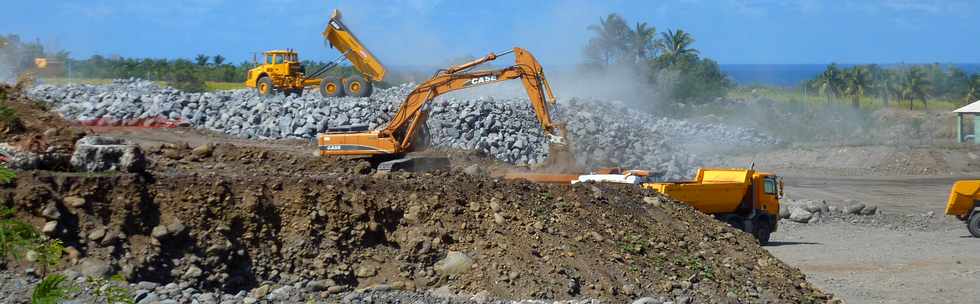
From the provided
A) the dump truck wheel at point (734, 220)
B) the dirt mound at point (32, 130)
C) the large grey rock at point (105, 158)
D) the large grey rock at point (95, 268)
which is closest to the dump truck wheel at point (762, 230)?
the dump truck wheel at point (734, 220)

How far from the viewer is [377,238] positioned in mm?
12305

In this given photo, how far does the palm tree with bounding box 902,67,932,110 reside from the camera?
69.5 m

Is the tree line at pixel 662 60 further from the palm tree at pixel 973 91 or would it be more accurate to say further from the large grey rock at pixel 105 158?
the large grey rock at pixel 105 158

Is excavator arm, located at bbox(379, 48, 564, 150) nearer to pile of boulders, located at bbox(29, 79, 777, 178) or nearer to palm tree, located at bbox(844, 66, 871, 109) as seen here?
pile of boulders, located at bbox(29, 79, 777, 178)

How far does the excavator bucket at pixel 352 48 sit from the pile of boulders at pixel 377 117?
764mm

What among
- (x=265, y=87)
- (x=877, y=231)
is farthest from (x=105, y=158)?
(x=265, y=87)

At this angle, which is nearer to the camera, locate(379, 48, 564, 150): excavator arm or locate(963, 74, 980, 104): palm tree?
locate(379, 48, 564, 150): excavator arm

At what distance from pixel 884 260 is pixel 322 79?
18.5 m

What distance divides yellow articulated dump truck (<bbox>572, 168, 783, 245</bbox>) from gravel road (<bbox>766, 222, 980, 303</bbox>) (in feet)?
2.23

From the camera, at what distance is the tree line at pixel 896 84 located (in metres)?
69.5

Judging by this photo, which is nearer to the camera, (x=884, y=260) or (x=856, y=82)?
(x=884, y=260)

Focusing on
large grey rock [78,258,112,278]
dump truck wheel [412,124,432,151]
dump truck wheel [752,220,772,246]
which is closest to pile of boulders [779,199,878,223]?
dump truck wheel [752,220,772,246]

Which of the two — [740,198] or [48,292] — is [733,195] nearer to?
[740,198]

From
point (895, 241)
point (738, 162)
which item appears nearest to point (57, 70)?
point (738, 162)
